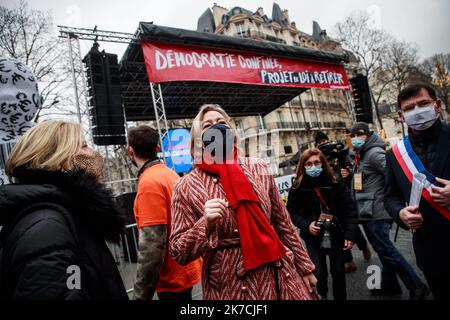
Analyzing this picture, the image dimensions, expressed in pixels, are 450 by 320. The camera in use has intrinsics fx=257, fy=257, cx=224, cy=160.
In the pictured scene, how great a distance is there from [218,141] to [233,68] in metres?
6.51

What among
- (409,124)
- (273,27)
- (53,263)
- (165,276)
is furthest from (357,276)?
(273,27)

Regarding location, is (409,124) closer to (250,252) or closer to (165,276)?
(250,252)

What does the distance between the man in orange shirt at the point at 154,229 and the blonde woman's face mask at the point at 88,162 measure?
55cm

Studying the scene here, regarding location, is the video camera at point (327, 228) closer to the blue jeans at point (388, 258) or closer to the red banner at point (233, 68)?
the blue jeans at point (388, 258)

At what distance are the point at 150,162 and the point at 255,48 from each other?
665 centimetres

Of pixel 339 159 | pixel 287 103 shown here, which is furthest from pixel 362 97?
pixel 287 103

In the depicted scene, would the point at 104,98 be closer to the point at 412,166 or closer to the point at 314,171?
→ the point at 314,171

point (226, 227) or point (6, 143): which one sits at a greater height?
point (6, 143)

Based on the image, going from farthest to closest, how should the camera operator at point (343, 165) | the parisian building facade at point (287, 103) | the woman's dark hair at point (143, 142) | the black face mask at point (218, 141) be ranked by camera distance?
1. the parisian building facade at point (287, 103)
2. the camera operator at point (343, 165)
3. the woman's dark hair at point (143, 142)
4. the black face mask at point (218, 141)

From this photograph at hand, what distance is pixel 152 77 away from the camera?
20.0 ft

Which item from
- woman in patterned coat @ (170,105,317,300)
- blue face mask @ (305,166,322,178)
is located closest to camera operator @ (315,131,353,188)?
blue face mask @ (305,166,322,178)

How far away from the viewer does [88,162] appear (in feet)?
4.15

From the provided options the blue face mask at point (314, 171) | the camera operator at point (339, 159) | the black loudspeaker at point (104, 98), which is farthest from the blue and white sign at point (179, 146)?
the blue face mask at point (314, 171)

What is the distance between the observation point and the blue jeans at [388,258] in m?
2.56
